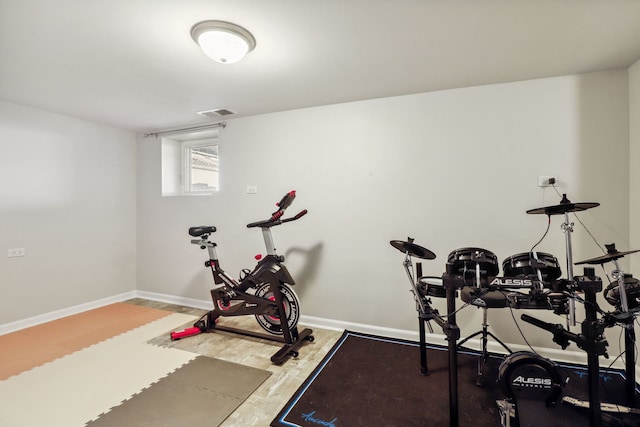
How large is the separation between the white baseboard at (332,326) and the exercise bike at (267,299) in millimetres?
381

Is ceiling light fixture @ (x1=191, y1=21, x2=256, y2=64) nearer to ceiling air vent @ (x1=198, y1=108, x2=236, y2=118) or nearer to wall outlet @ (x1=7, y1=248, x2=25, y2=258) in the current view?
ceiling air vent @ (x1=198, y1=108, x2=236, y2=118)

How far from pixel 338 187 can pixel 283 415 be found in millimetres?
2110

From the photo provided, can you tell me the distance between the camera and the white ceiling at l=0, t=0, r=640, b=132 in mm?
1634

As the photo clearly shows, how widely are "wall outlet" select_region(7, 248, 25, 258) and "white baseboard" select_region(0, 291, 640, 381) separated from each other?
0.73m

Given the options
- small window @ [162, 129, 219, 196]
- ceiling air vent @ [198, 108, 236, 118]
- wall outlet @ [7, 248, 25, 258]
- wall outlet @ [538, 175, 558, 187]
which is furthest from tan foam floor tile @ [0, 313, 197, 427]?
wall outlet @ [538, 175, 558, 187]

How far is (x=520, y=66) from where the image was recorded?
2287 millimetres

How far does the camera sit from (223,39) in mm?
1812

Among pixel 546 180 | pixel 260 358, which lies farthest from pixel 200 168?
pixel 546 180

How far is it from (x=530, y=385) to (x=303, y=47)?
8.47 feet

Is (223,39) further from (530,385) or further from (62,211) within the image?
(62,211)

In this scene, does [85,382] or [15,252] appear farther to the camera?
[15,252]

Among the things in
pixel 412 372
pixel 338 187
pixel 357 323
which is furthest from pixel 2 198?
pixel 412 372

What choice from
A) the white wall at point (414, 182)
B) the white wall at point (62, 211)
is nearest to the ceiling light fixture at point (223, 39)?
the white wall at point (414, 182)

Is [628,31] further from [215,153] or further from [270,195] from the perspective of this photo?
[215,153]
